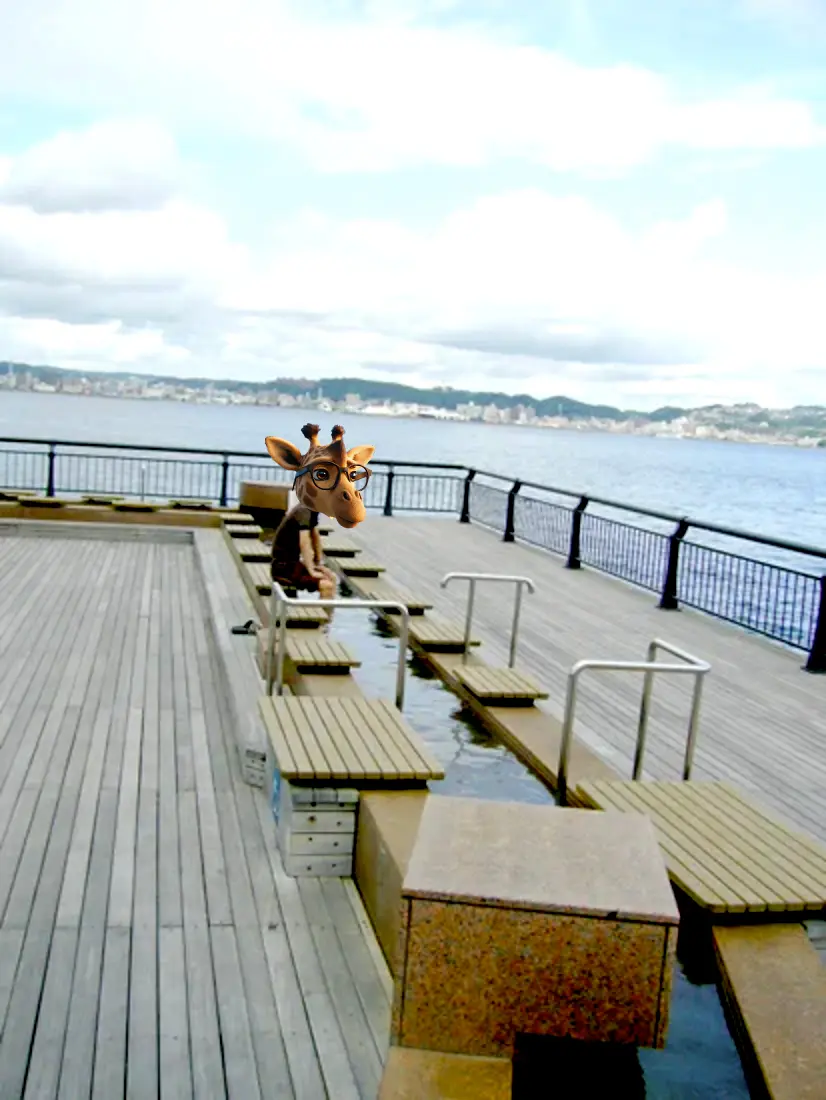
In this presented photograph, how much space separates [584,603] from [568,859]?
9481 millimetres

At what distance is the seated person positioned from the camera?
9.34m

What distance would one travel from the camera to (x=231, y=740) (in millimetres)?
6684

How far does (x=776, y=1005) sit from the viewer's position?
3398 millimetres

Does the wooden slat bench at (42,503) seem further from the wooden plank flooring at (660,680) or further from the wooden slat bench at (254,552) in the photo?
the wooden slat bench at (254,552)

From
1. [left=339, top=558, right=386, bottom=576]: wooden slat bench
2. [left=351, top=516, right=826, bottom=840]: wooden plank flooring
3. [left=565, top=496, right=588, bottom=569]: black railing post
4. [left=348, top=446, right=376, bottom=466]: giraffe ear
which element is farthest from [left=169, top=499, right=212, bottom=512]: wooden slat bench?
[left=348, top=446, right=376, bottom=466]: giraffe ear

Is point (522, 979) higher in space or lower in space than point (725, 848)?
higher

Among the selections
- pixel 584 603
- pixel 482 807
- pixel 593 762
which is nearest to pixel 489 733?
pixel 593 762

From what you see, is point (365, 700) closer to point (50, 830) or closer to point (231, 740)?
point (231, 740)

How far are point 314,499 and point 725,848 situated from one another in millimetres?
5249

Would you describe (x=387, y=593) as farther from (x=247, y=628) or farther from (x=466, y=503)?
(x=466, y=503)

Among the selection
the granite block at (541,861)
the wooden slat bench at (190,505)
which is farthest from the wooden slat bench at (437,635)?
the wooden slat bench at (190,505)

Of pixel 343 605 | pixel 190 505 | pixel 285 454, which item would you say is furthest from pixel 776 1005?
pixel 190 505

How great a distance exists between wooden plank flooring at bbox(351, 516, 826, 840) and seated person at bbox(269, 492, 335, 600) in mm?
1653

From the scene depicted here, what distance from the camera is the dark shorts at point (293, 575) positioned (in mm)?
9391
